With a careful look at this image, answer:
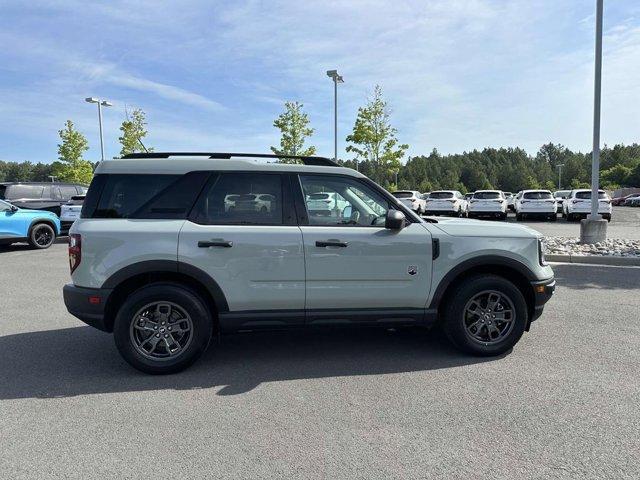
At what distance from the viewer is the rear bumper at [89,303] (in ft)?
13.5

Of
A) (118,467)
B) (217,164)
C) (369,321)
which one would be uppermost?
(217,164)

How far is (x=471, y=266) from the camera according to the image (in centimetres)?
449

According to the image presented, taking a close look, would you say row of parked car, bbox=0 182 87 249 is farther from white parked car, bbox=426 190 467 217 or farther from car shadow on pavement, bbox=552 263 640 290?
white parked car, bbox=426 190 467 217

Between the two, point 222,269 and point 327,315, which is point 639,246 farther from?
point 222,269

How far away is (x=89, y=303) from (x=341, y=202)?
7.74 feet

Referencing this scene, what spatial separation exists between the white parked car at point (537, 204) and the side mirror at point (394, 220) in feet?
66.5

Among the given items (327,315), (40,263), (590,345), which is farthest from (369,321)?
(40,263)

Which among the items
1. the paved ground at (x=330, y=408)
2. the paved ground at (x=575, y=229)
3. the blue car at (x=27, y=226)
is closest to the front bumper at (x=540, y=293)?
the paved ground at (x=330, y=408)

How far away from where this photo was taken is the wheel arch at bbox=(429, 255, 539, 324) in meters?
4.48

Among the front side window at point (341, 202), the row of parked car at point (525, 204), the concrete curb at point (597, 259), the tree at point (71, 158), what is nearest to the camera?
the front side window at point (341, 202)

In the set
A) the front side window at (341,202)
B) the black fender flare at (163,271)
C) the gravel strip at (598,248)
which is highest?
the front side window at (341,202)

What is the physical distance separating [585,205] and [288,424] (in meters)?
22.3

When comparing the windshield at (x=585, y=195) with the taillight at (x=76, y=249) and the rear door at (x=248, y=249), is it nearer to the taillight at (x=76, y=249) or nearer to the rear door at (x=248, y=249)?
the rear door at (x=248, y=249)

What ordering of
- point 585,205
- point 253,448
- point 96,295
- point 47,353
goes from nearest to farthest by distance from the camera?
point 253,448 < point 96,295 < point 47,353 < point 585,205
